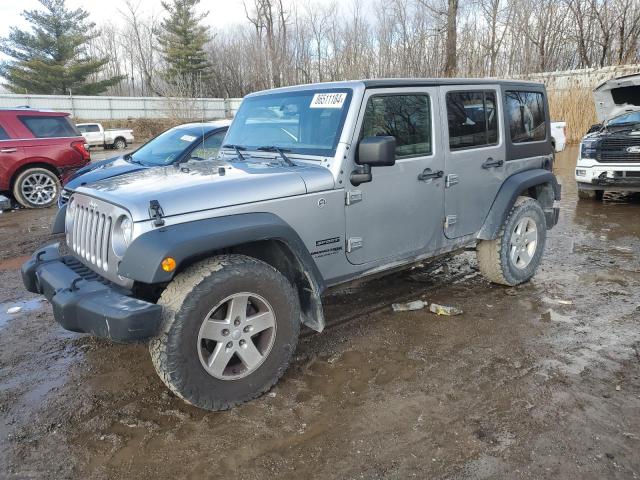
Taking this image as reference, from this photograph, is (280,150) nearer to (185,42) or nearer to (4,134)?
(4,134)

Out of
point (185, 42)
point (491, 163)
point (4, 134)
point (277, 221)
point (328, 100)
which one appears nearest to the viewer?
point (277, 221)

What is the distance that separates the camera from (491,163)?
4730 millimetres

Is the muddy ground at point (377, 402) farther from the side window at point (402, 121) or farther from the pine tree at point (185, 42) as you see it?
the pine tree at point (185, 42)

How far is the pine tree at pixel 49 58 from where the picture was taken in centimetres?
4181

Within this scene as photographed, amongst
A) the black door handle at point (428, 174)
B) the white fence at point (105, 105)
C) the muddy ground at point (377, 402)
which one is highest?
the white fence at point (105, 105)

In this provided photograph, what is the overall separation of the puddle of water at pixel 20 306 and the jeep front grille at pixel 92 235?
71.3 inches

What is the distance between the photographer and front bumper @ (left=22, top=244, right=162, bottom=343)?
2.62m

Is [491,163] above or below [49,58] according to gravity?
below

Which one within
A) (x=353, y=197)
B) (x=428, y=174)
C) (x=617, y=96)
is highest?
(x=617, y=96)

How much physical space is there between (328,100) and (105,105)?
3718 cm

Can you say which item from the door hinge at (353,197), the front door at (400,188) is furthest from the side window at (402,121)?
the door hinge at (353,197)

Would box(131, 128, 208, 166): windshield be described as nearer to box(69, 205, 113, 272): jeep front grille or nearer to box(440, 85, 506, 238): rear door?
box(69, 205, 113, 272): jeep front grille

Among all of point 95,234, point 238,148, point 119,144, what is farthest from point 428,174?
point 119,144

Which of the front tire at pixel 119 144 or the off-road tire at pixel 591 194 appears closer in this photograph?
the off-road tire at pixel 591 194
